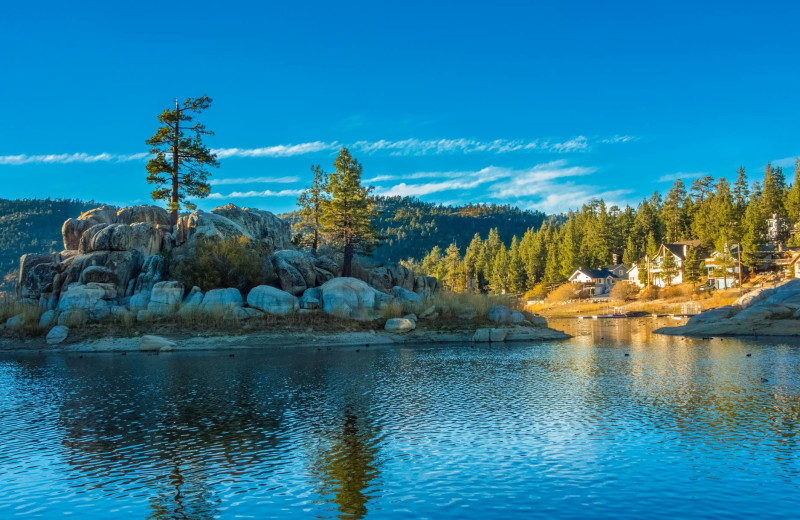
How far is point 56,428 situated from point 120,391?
23.4 feet

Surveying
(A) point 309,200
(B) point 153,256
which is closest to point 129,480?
(B) point 153,256

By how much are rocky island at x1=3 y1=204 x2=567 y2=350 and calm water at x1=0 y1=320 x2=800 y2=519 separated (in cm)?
1561

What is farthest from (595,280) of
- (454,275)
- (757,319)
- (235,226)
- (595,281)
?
(235,226)

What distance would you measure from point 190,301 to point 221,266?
4448 millimetres

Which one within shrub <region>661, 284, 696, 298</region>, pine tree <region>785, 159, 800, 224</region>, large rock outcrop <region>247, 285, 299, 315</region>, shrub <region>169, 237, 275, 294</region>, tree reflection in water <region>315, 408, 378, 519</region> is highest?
pine tree <region>785, 159, 800, 224</region>

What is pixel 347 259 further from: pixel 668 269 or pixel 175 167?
pixel 668 269

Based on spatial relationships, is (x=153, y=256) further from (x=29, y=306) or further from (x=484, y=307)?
(x=484, y=307)

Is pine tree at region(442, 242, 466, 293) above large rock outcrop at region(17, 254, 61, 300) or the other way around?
above

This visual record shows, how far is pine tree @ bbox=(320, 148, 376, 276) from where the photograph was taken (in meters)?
62.0

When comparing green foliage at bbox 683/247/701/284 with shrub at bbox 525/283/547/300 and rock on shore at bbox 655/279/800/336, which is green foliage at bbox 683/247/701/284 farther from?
rock on shore at bbox 655/279/800/336

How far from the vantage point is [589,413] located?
1939cm

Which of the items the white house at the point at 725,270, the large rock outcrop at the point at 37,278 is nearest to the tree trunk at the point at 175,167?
the large rock outcrop at the point at 37,278

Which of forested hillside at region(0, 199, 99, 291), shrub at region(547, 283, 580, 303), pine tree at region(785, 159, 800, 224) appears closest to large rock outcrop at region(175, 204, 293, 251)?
shrub at region(547, 283, 580, 303)

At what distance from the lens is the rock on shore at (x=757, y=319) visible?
51.7 m
